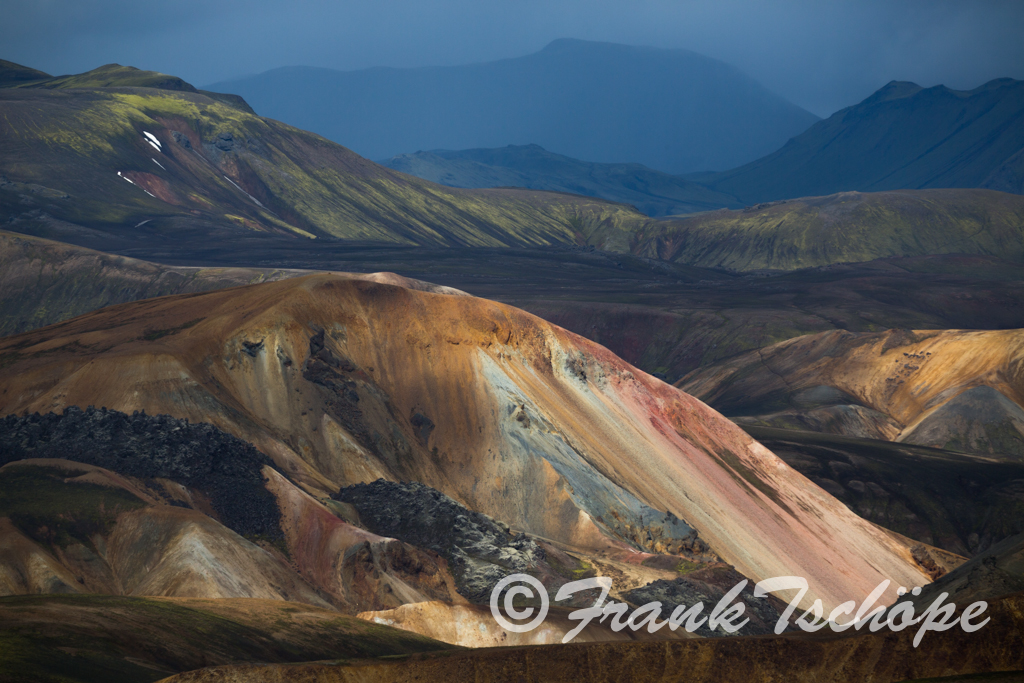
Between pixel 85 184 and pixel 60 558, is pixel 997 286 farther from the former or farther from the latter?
pixel 60 558

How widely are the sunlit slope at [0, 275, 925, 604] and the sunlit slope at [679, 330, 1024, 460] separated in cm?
4192

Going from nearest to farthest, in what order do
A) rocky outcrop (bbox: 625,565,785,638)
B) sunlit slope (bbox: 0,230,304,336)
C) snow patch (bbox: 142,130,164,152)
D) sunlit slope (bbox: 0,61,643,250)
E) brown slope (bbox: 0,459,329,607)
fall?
brown slope (bbox: 0,459,329,607)
rocky outcrop (bbox: 625,565,785,638)
sunlit slope (bbox: 0,230,304,336)
sunlit slope (bbox: 0,61,643,250)
snow patch (bbox: 142,130,164,152)

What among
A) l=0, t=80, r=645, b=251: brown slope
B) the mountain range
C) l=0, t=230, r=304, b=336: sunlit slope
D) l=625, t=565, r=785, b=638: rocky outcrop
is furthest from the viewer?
l=0, t=80, r=645, b=251: brown slope

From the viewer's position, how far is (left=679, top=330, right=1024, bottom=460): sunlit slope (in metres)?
97.1

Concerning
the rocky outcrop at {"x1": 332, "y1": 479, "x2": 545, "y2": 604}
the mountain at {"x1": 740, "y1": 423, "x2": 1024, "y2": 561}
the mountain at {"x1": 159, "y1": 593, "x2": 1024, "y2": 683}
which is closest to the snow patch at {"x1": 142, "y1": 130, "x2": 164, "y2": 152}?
the mountain at {"x1": 740, "y1": 423, "x2": 1024, "y2": 561}

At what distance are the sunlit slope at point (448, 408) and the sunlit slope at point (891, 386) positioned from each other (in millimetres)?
41922

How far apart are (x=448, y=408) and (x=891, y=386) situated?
75.4 metres

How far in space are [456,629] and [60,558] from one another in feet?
42.7

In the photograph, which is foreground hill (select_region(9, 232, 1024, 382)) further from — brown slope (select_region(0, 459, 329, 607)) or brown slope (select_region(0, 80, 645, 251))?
brown slope (select_region(0, 459, 329, 607))

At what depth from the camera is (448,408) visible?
163 feet

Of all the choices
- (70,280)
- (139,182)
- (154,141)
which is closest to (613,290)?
(70,280)

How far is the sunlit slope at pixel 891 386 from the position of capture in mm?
97125

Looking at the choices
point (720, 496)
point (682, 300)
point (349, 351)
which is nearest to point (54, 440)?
point (349, 351)

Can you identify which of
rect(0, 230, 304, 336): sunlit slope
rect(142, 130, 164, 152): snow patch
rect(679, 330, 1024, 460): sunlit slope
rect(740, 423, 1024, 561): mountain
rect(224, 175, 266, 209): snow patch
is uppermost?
rect(142, 130, 164, 152): snow patch
